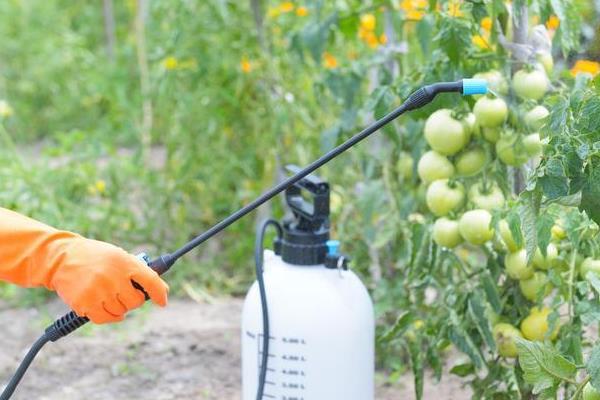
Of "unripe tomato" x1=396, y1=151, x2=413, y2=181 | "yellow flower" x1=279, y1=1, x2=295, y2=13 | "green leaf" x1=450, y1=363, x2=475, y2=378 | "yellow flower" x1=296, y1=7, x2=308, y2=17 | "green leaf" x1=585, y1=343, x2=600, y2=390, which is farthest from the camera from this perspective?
"yellow flower" x1=296, y1=7, x2=308, y2=17

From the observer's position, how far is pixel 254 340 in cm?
191

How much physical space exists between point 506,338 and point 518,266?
6.4 inches

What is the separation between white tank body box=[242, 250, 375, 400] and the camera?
185 centimetres

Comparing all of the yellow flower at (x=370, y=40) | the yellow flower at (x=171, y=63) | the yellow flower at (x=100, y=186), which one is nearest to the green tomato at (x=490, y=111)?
the yellow flower at (x=370, y=40)

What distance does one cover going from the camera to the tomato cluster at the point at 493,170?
1835mm

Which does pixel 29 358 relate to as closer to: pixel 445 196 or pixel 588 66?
pixel 445 196

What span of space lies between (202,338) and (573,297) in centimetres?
136

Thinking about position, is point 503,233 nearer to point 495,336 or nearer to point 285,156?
point 495,336

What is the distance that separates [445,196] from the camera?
1894 mm

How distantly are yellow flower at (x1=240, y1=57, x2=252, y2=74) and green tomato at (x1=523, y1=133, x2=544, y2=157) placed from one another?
1431 mm

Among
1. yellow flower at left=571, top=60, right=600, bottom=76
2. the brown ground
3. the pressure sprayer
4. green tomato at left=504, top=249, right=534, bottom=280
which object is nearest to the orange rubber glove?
the pressure sprayer

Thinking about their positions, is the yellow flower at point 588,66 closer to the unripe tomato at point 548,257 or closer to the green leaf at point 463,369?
the unripe tomato at point 548,257

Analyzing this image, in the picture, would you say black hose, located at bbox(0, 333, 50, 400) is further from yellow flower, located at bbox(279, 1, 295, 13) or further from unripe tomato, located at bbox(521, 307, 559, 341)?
yellow flower, located at bbox(279, 1, 295, 13)

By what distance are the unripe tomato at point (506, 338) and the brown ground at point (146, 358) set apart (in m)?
0.42
